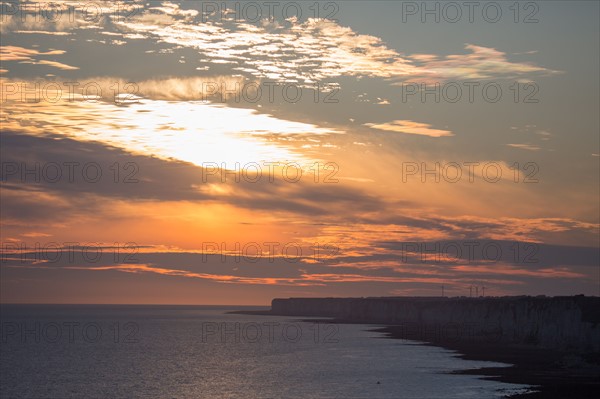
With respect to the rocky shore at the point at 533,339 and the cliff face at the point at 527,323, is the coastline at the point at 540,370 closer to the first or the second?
the rocky shore at the point at 533,339

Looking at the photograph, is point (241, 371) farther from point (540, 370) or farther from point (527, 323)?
point (527, 323)

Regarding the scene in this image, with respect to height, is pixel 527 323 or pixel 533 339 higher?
pixel 527 323

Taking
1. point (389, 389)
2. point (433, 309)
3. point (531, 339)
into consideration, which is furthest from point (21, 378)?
point (433, 309)

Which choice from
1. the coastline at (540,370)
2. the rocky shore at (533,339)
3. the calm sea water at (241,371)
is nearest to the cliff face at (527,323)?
the rocky shore at (533,339)

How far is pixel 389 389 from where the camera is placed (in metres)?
69.8

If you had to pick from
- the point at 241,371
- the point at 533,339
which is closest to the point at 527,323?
the point at 533,339

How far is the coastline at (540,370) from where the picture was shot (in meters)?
57.9

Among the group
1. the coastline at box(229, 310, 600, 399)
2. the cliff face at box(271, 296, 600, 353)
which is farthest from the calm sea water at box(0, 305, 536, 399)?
the cliff face at box(271, 296, 600, 353)

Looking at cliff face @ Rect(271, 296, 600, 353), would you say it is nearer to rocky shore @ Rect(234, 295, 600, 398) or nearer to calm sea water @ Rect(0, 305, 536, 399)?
rocky shore @ Rect(234, 295, 600, 398)

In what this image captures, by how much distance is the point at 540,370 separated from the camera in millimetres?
74625

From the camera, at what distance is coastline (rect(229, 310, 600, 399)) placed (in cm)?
5794

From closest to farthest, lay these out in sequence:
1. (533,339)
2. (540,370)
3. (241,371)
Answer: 1. (540,370)
2. (241,371)
3. (533,339)

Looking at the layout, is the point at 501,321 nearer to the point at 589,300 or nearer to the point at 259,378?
the point at 589,300

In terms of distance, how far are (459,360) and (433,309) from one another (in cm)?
8499
